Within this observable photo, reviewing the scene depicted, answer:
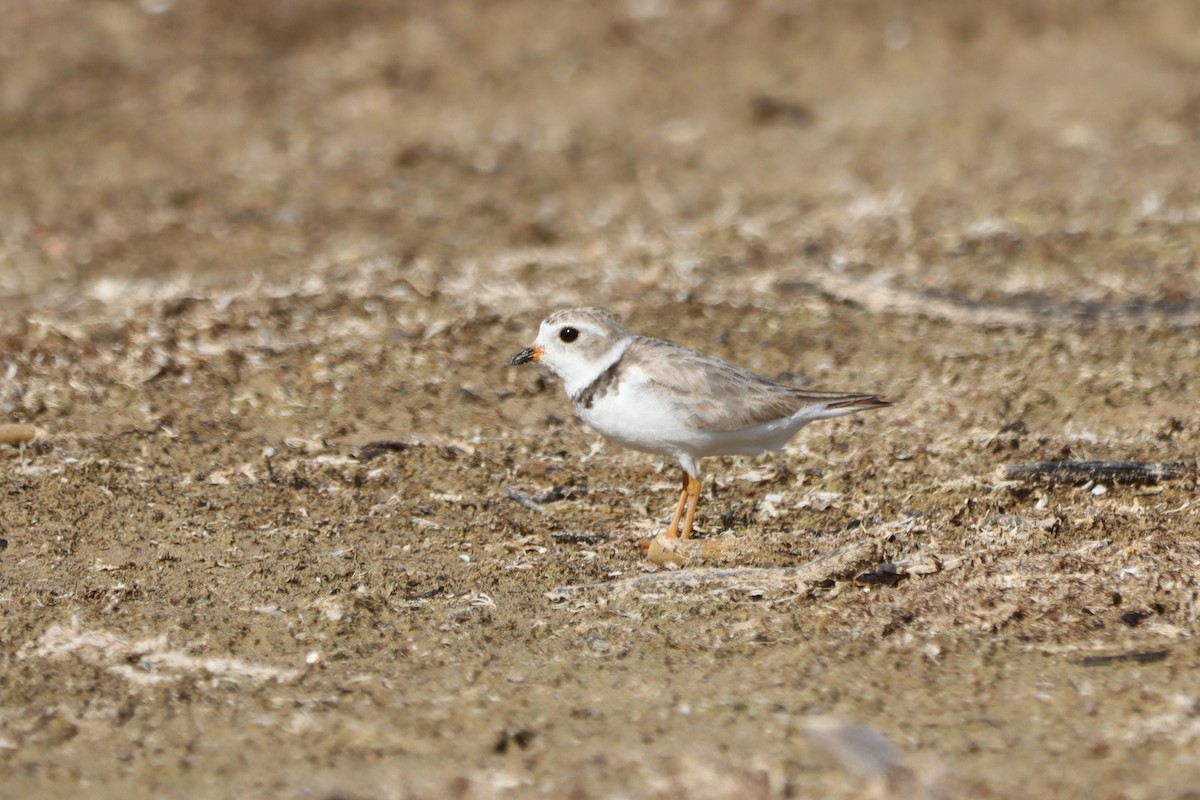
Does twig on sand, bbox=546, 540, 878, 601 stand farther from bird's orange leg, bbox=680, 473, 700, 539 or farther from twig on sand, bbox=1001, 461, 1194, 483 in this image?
twig on sand, bbox=1001, 461, 1194, 483

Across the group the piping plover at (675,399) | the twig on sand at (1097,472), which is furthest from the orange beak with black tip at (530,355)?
the twig on sand at (1097,472)

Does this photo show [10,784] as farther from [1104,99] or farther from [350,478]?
[1104,99]

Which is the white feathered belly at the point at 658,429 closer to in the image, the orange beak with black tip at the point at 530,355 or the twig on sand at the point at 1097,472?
the orange beak with black tip at the point at 530,355

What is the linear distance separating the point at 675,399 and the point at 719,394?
194mm

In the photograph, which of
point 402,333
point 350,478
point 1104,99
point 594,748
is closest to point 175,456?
point 350,478

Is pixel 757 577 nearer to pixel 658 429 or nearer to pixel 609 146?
pixel 658 429

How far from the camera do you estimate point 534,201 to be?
1153 cm

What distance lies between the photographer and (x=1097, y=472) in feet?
20.1

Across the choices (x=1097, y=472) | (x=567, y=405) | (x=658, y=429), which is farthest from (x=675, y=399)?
(x=567, y=405)

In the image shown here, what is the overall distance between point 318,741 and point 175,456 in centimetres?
274

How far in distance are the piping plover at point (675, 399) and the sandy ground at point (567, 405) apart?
398mm

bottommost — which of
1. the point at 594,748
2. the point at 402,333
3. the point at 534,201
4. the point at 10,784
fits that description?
the point at 10,784

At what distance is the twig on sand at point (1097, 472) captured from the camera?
6.12 meters

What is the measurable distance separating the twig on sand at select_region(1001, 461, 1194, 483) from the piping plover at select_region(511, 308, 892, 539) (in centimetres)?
72
